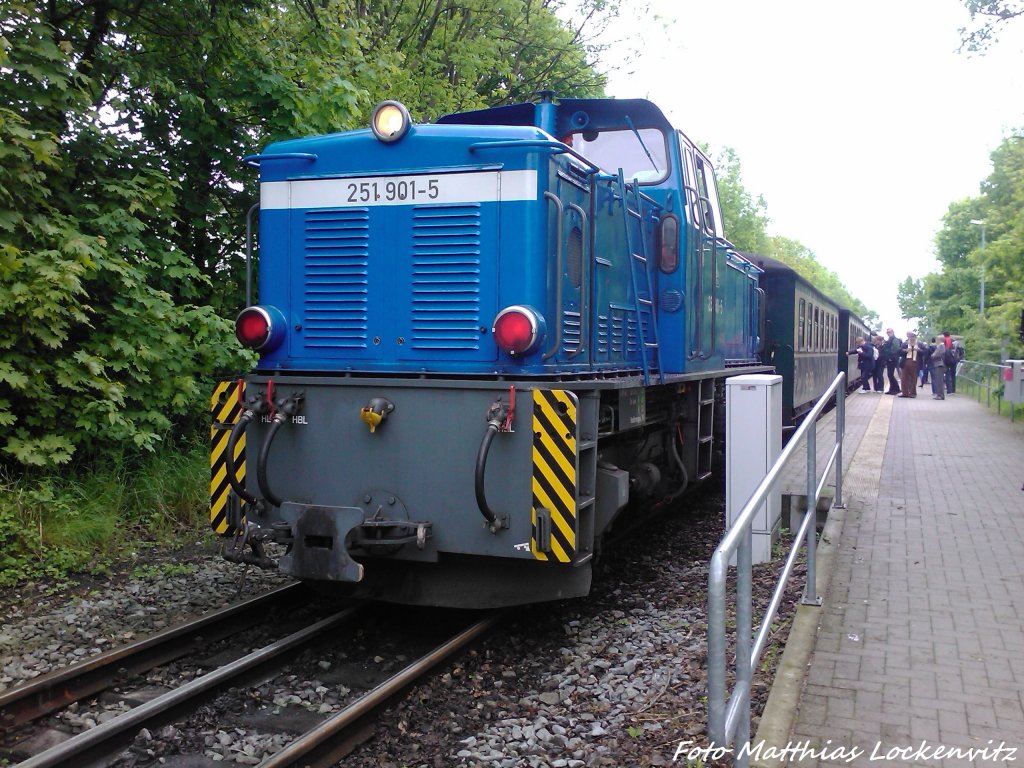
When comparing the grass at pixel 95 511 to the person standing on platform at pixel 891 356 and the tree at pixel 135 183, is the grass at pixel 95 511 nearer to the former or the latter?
the tree at pixel 135 183

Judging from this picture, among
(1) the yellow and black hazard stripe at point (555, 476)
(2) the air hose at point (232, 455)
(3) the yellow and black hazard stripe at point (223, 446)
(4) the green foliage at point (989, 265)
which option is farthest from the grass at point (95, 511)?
(4) the green foliage at point (989, 265)

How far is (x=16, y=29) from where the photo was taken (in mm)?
6453

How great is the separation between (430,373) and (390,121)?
4.94ft

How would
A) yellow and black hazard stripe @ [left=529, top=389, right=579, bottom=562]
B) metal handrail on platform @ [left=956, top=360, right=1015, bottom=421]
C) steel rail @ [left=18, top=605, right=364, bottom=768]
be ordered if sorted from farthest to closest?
metal handrail on platform @ [left=956, top=360, right=1015, bottom=421]
yellow and black hazard stripe @ [left=529, top=389, right=579, bottom=562]
steel rail @ [left=18, top=605, right=364, bottom=768]

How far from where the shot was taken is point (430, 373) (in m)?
5.00

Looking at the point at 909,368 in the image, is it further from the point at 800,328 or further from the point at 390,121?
the point at 390,121

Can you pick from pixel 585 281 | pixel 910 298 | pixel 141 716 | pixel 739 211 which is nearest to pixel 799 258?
pixel 910 298

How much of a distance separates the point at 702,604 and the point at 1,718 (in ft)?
13.3

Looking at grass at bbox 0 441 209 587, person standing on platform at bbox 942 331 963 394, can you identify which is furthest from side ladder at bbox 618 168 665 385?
person standing on platform at bbox 942 331 963 394

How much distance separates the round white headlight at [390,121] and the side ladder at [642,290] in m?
1.49

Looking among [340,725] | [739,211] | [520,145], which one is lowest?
[340,725]

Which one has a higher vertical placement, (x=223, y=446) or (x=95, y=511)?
(x=223, y=446)

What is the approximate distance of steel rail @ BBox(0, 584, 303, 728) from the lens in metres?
3.99

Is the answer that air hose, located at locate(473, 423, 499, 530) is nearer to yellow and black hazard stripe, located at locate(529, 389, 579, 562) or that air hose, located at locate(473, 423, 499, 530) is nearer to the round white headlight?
yellow and black hazard stripe, located at locate(529, 389, 579, 562)
